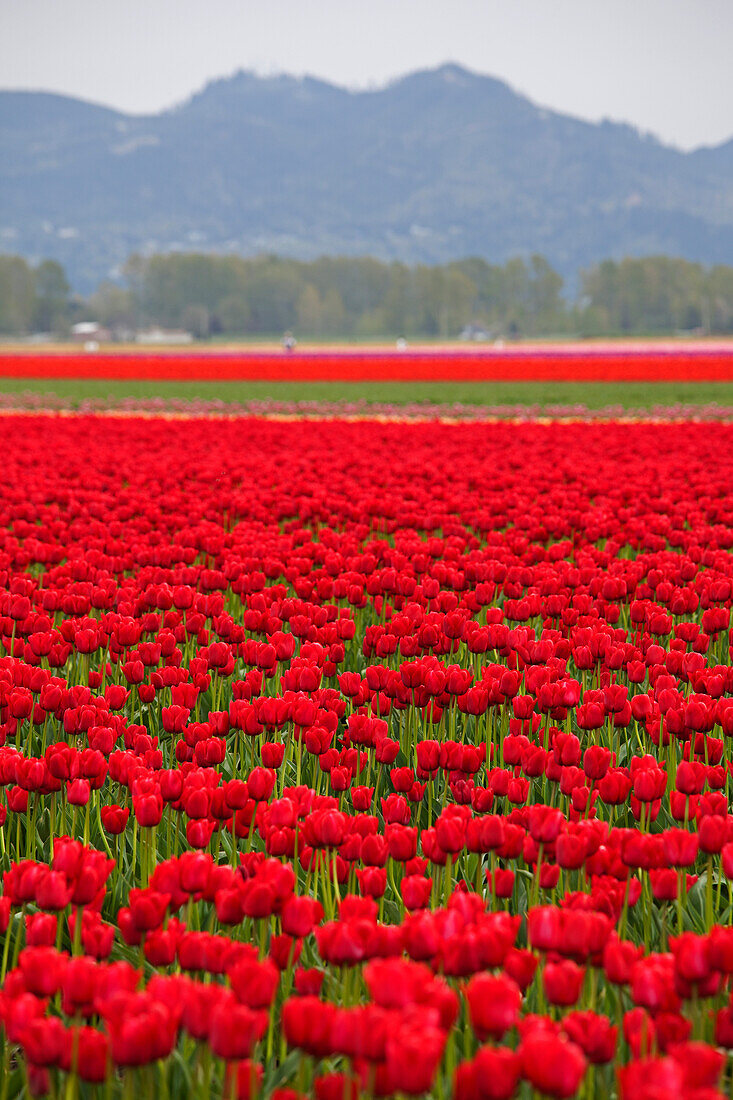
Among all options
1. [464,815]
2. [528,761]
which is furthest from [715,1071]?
[528,761]

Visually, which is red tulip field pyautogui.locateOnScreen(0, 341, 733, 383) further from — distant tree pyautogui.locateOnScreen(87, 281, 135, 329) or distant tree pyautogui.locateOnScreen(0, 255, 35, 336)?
distant tree pyautogui.locateOnScreen(87, 281, 135, 329)

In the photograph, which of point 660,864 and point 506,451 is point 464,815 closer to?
point 660,864

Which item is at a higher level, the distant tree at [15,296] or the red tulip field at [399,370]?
the distant tree at [15,296]

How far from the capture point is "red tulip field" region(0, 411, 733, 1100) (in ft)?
5.39

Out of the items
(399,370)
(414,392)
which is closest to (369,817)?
(414,392)

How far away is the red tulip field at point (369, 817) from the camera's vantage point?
5.39 ft

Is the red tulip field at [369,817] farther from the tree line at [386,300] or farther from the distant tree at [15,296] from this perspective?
the distant tree at [15,296]

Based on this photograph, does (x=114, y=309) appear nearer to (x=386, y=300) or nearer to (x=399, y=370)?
(x=386, y=300)

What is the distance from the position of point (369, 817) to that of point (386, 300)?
14275cm

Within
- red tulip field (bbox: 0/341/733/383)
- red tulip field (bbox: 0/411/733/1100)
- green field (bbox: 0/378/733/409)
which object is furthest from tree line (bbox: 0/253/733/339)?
red tulip field (bbox: 0/411/733/1100)

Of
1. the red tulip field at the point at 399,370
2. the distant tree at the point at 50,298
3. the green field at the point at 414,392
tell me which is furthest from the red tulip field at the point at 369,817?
the distant tree at the point at 50,298

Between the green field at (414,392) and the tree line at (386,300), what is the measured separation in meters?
91.7

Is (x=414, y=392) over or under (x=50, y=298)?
under

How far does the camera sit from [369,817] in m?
→ 2.32
